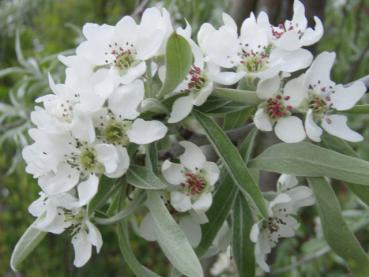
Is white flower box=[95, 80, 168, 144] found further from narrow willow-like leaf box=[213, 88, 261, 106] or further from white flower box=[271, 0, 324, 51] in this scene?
white flower box=[271, 0, 324, 51]

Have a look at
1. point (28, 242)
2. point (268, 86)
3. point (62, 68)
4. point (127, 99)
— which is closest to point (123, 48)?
point (127, 99)

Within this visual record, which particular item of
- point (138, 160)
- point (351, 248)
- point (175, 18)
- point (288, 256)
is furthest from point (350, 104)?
point (288, 256)

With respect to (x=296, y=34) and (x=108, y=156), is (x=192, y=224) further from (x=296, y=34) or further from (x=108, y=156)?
(x=296, y=34)

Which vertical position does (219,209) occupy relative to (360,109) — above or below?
below

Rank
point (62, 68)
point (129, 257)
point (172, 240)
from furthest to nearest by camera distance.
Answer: point (62, 68) → point (129, 257) → point (172, 240)

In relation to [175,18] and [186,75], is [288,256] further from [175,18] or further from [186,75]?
[186,75]

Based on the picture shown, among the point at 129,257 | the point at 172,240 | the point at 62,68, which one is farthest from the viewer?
the point at 62,68

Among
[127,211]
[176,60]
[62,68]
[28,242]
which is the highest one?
[176,60]
